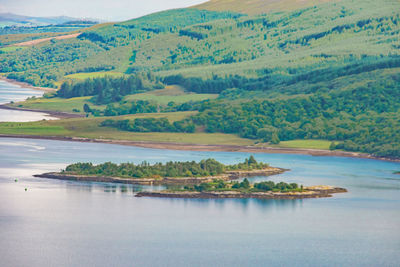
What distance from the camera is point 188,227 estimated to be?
318ft

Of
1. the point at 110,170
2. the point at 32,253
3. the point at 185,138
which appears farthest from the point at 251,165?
the point at 32,253

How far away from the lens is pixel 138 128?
18600cm

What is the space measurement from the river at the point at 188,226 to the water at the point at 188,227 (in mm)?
92

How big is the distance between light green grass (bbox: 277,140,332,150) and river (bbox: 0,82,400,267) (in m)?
37.4

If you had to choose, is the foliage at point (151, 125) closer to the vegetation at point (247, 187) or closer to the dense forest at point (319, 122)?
the dense forest at point (319, 122)

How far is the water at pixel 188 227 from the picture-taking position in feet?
278

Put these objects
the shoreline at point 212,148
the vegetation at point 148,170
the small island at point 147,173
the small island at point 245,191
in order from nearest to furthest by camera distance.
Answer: the small island at point 245,191 → the small island at point 147,173 → the vegetation at point 148,170 → the shoreline at point 212,148

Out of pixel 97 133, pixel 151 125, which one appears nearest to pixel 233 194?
pixel 97 133

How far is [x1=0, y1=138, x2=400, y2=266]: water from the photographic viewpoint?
8481cm

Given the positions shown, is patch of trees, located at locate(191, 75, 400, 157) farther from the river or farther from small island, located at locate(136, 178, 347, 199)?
small island, located at locate(136, 178, 347, 199)

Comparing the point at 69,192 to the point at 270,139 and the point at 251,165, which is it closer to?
the point at 251,165

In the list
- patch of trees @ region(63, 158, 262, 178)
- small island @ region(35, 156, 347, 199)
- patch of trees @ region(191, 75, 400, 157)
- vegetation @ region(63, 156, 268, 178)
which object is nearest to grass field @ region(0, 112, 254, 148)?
patch of trees @ region(191, 75, 400, 157)

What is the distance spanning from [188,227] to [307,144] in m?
78.1

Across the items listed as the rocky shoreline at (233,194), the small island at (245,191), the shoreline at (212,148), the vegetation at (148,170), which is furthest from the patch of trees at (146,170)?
the shoreline at (212,148)
